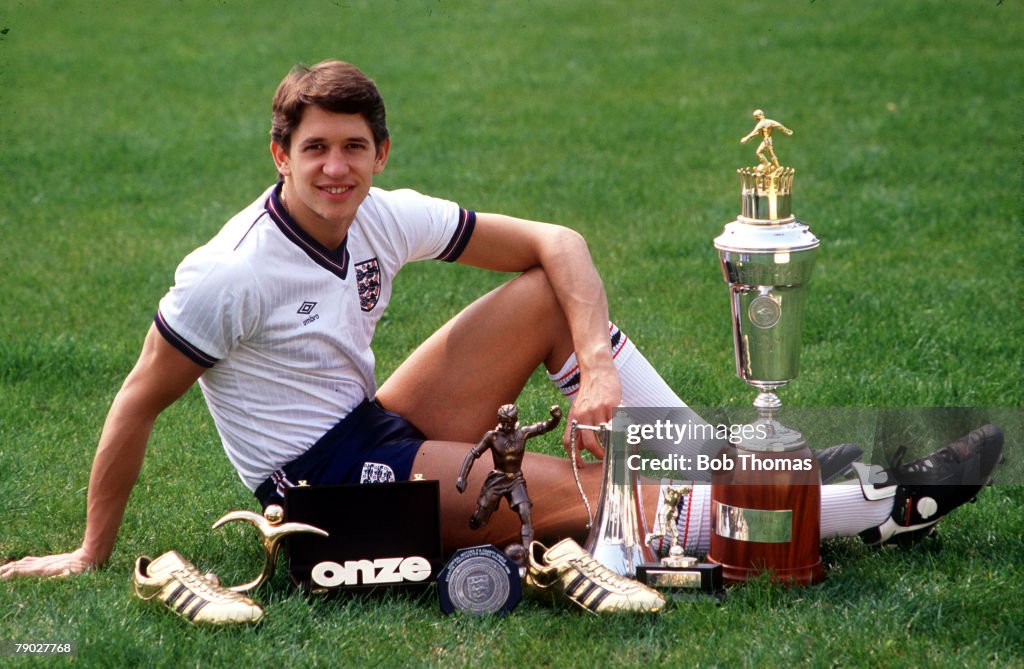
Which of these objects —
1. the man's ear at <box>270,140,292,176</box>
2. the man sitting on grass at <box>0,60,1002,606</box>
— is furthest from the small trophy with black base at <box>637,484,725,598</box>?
the man's ear at <box>270,140,292,176</box>

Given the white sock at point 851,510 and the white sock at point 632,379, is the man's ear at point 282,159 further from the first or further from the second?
the white sock at point 851,510

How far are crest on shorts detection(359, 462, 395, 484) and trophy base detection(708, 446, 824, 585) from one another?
0.75 meters

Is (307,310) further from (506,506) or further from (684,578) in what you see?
(684,578)

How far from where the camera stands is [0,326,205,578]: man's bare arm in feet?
9.26

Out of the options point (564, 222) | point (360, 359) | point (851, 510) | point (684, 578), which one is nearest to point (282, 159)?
point (360, 359)

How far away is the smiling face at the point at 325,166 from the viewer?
9.43 ft

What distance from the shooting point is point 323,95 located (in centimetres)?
284

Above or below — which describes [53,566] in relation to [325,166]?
below

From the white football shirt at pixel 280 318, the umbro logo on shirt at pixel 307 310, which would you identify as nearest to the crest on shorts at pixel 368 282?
the white football shirt at pixel 280 318

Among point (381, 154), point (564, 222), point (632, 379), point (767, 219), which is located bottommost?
point (564, 222)

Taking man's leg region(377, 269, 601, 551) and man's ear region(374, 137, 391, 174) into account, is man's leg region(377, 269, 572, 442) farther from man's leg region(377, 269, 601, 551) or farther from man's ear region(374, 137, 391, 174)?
man's ear region(374, 137, 391, 174)

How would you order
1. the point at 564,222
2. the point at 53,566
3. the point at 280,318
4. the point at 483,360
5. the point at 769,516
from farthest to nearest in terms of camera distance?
the point at 564,222, the point at 483,360, the point at 53,566, the point at 280,318, the point at 769,516

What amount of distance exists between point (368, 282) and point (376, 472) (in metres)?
0.46

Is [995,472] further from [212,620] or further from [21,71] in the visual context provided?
[21,71]
